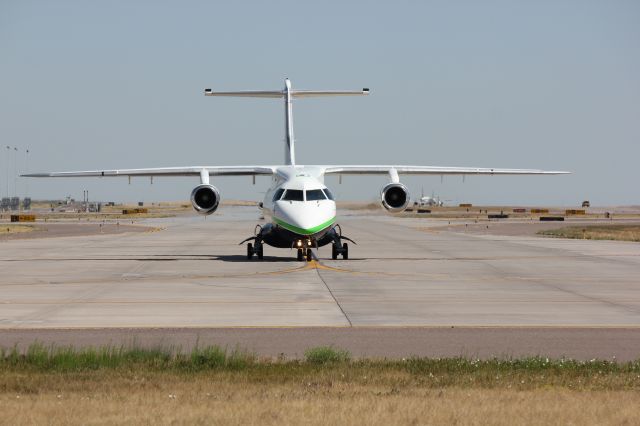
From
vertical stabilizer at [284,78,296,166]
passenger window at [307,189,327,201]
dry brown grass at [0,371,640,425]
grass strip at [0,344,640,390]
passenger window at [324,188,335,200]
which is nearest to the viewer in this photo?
dry brown grass at [0,371,640,425]

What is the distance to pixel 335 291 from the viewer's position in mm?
24125

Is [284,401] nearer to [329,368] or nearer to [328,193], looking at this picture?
[329,368]

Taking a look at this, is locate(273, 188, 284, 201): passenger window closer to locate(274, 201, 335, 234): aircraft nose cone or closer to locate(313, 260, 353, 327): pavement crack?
locate(274, 201, 335, 234): aircraft nose cone

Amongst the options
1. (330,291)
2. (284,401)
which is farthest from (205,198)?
(284,401)

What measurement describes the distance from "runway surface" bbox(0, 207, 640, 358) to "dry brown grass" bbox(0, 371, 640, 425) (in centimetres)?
284

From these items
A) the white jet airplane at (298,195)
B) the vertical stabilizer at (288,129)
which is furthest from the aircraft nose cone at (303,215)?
the vertical stabilizer at (288,129)

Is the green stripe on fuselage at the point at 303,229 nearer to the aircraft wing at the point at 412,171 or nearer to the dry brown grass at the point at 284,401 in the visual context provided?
the aircraft wing at the point at 412,171

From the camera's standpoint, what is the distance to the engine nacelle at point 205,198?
117 feet

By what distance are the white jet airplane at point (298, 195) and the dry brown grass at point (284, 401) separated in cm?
2102

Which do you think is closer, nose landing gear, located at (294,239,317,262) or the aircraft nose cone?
the aircraft nose cone

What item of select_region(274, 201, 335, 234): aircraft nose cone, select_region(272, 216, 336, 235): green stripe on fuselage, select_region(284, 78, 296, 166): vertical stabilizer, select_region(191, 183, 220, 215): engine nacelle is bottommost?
select_region(272, 216, 336, 235): green stripe on fuselage

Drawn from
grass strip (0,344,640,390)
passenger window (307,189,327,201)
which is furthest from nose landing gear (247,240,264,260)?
grass strip (0,344,640,390)

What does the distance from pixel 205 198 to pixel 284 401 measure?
25.8 m

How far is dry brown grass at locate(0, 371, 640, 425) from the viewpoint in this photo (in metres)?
9.75
